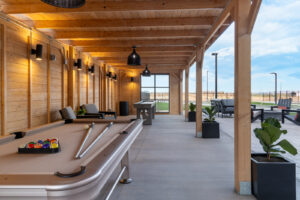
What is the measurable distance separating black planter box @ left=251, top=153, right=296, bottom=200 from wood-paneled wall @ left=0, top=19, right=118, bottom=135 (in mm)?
4034

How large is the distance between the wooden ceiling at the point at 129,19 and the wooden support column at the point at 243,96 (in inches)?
34.6

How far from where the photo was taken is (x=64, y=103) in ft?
20.5

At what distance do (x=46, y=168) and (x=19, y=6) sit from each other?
3599 millimetres

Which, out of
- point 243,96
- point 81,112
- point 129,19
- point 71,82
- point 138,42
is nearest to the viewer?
point 243,96

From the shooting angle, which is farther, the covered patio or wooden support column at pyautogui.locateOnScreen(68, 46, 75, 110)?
wooden support column at pyautogui.locateOnScreen(68, 46, 75, 110)

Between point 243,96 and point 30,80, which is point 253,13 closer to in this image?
point 243,96

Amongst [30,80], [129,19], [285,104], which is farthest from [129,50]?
[285,104]

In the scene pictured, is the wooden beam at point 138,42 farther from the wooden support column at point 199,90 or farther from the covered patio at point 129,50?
the wooden support column at point 199,90

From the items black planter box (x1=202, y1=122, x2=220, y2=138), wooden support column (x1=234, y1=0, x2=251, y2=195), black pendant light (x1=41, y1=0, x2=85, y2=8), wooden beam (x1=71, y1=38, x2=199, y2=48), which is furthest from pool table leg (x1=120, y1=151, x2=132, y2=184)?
wooden beam (x1=71, y1=38, x2=199, y2=48)

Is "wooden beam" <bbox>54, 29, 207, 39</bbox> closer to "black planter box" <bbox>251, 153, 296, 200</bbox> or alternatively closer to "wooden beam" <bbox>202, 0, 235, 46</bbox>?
"wooden beam" <bbox>202, 0, 235, 46</bbox>

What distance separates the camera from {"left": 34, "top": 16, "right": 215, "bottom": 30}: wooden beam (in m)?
4.49

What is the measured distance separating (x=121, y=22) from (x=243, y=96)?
9.83 ft

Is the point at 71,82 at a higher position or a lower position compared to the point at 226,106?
higher

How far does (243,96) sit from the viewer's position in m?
2.70
